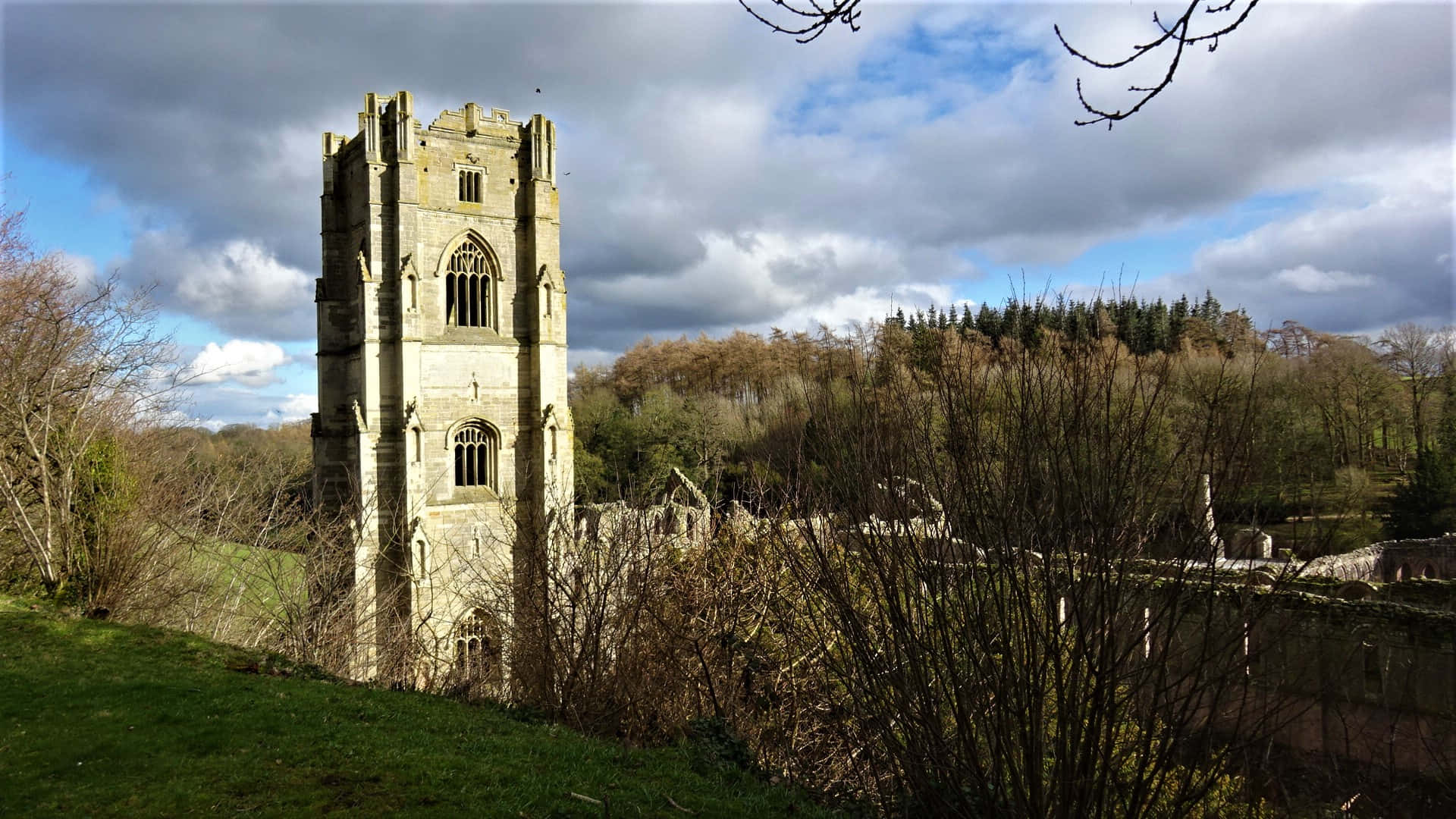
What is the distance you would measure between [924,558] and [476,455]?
A: 19.1 metres

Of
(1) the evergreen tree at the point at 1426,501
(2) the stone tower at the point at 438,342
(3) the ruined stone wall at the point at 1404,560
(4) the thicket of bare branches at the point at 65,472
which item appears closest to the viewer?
(4) the thicket of bare branches at the point at 65,472

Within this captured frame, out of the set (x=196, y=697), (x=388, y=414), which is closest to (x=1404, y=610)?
(x=196, y=697)

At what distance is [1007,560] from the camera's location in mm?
4781

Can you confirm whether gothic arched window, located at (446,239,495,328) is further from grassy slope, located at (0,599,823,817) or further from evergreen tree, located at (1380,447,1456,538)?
evergreen tree, located at (1380,447,1456,538)

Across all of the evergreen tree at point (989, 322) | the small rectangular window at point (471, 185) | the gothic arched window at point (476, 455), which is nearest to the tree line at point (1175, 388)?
the evergreen tree at point (989, 322)

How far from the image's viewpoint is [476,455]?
2248 centimetres

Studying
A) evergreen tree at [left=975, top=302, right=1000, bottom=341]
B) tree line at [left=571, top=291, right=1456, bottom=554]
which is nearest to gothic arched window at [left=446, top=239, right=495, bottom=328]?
tree line at [left=571, top=291, right=1456, bottom=554]

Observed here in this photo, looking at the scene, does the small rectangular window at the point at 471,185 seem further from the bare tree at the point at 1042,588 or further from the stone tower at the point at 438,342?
the bare tree at the point at 1042,588

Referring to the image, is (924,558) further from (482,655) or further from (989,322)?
(482,655)

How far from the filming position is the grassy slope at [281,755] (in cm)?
633

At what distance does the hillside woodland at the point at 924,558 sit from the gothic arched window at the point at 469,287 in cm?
682

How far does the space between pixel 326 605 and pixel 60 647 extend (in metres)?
4.80

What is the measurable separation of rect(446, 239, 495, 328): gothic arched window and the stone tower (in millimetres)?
45

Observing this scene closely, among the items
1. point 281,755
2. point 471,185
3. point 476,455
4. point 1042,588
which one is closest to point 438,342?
point 476,455
